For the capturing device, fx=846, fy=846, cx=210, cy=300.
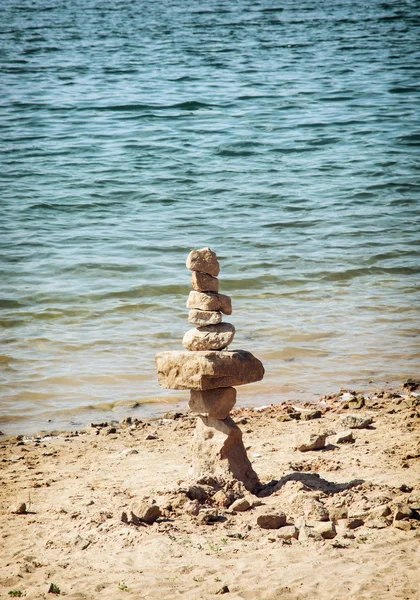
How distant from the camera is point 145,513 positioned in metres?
5.97

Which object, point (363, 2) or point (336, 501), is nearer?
point (336, 501)

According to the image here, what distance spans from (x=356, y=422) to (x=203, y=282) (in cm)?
241

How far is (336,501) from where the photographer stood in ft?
20.1

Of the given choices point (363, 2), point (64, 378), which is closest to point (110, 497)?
point (64, 378)

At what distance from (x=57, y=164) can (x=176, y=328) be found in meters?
11.5

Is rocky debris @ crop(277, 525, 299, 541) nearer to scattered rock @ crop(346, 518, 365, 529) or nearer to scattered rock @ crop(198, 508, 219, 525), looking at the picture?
scattered rock @ crop(346, 518, 365, 529)

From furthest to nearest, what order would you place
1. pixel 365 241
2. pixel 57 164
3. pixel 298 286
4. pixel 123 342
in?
pixel 57 164 → pixel 365 241 → pixel 298 286 → pixel 123 342

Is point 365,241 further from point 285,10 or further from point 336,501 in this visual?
point 285,10

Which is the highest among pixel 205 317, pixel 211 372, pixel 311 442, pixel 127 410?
pixel 205 317

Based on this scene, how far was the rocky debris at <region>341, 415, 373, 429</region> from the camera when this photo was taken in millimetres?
7961

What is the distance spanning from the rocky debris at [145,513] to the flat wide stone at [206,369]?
3.19ft

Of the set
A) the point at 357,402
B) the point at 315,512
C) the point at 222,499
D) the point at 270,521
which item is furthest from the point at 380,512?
the point at 357,402

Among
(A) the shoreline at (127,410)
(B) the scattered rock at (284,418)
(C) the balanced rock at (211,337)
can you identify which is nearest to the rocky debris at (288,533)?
(C) the balanced rock at (211,337)

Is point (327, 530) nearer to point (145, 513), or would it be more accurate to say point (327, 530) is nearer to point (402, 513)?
point (402, 513)
